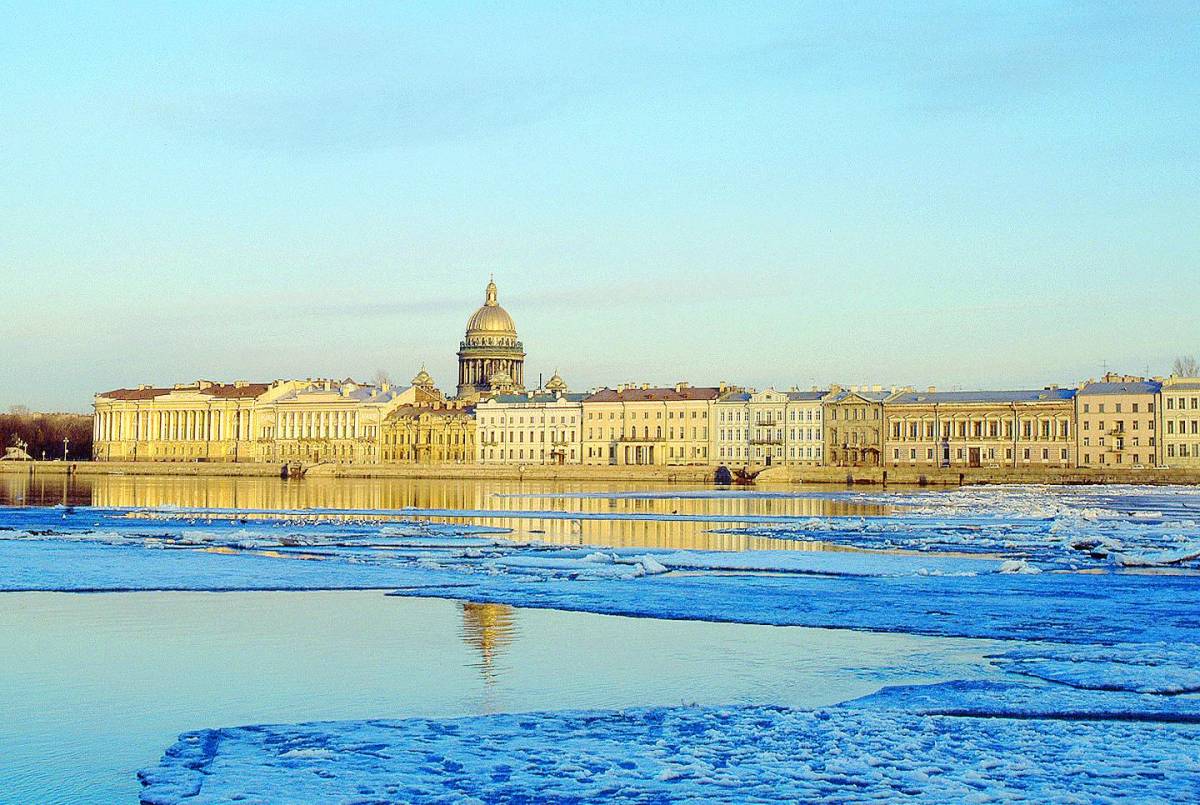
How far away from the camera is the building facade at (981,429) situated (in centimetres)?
8412

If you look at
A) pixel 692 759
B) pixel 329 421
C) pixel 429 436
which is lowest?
pixel 692 759

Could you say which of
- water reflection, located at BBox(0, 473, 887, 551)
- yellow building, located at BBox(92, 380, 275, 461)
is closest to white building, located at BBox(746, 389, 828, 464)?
water reflection, located at BBox(0, 473, 887, 551)

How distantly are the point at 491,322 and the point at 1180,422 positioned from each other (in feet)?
199

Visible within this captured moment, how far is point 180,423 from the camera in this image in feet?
385

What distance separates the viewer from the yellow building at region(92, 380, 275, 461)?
11506 centimetres

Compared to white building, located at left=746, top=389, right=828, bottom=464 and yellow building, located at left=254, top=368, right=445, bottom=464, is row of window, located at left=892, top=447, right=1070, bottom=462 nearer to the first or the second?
white building, located at left=746, top=389, right=828, bottom=464

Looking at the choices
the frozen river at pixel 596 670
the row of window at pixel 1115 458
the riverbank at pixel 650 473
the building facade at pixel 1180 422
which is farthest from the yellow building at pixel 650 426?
the frozen river at pixel 596 670

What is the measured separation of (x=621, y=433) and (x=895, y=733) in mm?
90571

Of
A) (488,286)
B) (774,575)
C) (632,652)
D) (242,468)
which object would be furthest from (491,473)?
(632,652)

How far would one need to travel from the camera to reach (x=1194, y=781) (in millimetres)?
8156

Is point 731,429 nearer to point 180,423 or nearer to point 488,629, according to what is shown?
point 180,423

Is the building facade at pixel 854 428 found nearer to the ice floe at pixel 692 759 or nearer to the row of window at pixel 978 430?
the row of window at pixel 978 430

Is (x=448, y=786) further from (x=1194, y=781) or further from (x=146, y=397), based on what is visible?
(x=146, y=397)

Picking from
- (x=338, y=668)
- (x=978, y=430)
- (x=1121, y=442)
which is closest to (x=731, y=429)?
(x=978, y=430)
